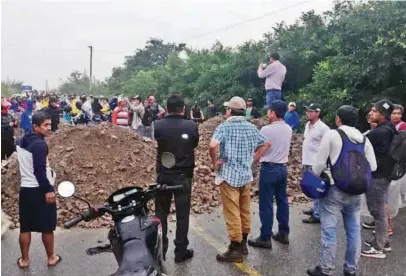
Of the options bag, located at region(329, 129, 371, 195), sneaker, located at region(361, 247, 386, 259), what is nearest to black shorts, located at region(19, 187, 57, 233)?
bag, located at region(329, 129, 371, 195)

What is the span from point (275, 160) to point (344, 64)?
24.5ft

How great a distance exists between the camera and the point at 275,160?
5457mm

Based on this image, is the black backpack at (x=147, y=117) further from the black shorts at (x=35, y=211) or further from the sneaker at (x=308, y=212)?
the black shorts at (x=35, y=211)

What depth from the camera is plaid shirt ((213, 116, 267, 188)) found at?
5.01 meters

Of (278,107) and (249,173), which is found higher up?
(278,107)

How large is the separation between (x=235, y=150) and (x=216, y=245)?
1.44m

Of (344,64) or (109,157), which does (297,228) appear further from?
(344,64)

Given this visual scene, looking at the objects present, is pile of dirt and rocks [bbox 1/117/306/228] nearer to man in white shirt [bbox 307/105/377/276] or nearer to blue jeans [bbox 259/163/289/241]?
blue jeans [bbox 259/163/289/241]

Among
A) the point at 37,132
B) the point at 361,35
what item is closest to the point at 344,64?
the point at 361,35

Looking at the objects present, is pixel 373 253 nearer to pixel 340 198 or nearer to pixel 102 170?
pixel 340 198

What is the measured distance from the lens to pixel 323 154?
4.51 m

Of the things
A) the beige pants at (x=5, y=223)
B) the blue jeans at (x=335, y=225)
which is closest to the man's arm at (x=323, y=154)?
the blue jeans at (x=335, y=225)

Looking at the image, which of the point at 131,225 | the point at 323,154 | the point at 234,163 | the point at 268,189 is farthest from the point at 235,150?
the point at 131,225

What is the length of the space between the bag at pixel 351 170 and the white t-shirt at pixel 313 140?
5.58ft
